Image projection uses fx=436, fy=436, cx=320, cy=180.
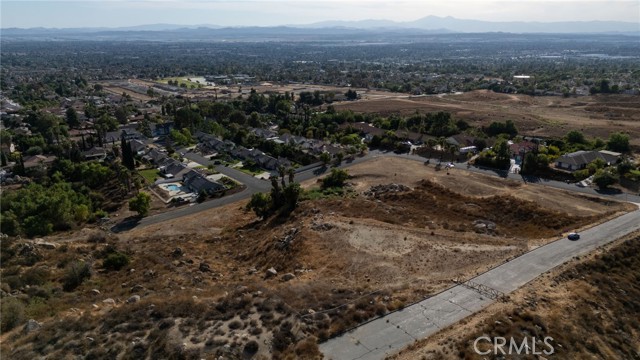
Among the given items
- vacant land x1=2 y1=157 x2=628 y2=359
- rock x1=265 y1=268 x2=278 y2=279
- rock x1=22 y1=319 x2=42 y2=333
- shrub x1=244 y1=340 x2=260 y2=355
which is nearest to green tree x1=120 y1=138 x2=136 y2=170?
vacant land x1=2 y1=157 x2=628 y2=359

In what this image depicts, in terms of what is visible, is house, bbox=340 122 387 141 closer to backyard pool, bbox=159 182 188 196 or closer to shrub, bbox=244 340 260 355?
backyard pool, bbox=159 182 188 196

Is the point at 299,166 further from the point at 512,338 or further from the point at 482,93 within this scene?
the point at 482,93

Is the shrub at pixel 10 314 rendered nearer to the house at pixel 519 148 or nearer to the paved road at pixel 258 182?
the paved road at pixel 258 182

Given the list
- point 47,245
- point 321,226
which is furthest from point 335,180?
point 47,245

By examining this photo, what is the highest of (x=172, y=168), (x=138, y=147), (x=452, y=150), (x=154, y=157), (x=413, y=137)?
(x=452, y=150)

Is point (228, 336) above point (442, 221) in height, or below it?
above

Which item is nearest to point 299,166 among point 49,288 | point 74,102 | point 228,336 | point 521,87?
point 49,288

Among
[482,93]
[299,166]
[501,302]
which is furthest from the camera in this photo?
[482,93]

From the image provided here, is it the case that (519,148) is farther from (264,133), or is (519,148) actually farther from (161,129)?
(161,129)
